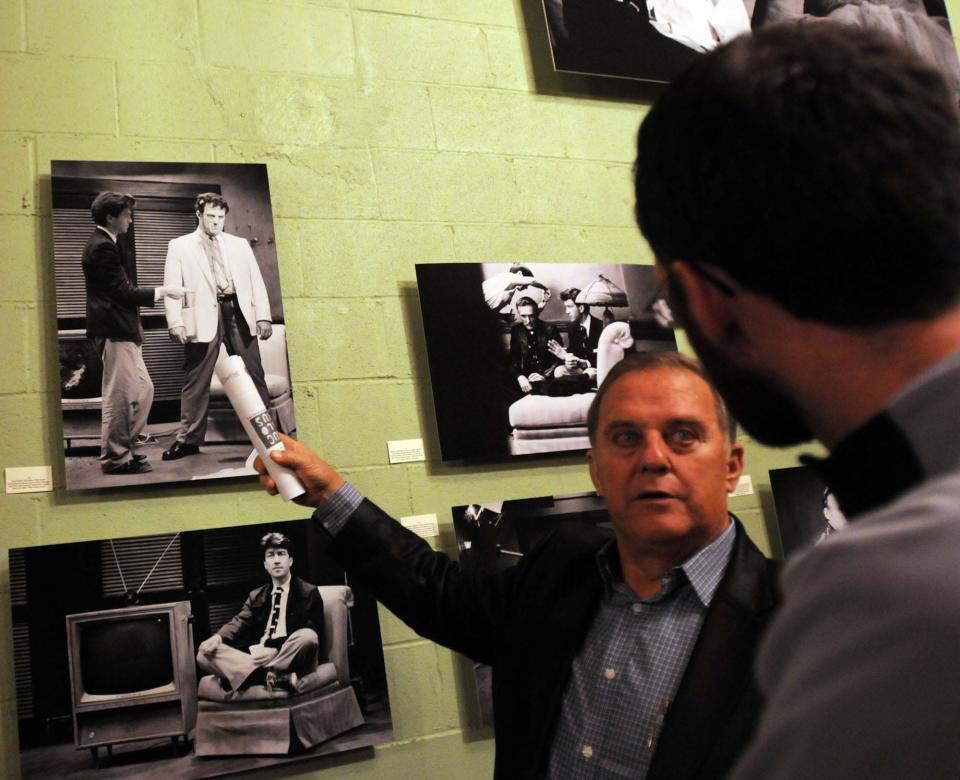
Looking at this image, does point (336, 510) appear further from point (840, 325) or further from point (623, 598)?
point (840, 325)

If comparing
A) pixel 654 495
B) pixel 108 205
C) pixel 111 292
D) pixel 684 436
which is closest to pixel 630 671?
pixel 654 495

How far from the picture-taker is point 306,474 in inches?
69.4

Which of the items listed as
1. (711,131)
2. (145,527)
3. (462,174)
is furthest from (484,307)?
(711,131)

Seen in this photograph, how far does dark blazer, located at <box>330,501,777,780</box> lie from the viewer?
1.45m

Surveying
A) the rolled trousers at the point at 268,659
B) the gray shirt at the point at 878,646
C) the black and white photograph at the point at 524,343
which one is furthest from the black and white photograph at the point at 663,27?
the gray shirt at the point at 878,646

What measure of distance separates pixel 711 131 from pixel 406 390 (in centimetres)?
160

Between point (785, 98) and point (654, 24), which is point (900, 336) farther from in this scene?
point (654, 24)

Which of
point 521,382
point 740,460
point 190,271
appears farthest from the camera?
point 521,382

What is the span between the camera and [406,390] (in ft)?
7.50

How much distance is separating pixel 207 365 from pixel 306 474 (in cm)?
52

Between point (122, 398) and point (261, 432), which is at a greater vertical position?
point (122, 398)

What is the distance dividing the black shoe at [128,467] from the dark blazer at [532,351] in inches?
35.0

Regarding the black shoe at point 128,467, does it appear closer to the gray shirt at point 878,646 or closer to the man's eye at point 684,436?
the man's eye at point 684,436

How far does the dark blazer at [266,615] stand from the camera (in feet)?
6.62
